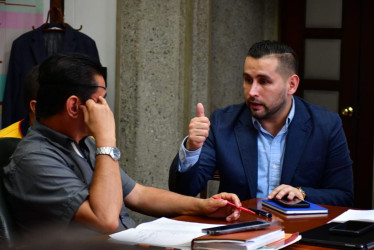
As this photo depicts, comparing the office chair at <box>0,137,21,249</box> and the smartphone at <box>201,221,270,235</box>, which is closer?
the smartphone at <box>201,221,270,235</box>

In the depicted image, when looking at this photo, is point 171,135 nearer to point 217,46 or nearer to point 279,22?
point 217,46

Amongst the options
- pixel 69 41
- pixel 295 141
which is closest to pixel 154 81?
pixel 69 41

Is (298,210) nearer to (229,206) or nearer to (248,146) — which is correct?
(229,206)

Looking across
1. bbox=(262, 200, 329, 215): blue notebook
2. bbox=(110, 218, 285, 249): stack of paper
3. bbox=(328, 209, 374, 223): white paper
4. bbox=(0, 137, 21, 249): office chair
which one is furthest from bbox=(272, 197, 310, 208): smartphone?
bbox=(0, 137, 21, 249): office chair

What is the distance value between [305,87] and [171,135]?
1.70 m

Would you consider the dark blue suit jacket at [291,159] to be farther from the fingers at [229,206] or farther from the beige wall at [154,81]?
the beige wall at [154,81]

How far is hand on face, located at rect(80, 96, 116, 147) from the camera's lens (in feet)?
5.39

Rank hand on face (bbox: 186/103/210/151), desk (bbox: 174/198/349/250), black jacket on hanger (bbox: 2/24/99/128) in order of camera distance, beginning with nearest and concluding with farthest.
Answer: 1. desk (bbox: 174/198/349/250)
2. hand on face (bbox: 186/103/210/151)
3. black jacket on hanger (bbox: 2/24/99/128)

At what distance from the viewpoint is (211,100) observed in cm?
478

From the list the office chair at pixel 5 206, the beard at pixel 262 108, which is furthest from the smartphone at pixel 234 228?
the beard at pixel 262 108

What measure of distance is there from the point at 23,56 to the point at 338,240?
3.11 meters

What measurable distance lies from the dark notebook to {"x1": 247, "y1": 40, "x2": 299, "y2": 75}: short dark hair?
122cm

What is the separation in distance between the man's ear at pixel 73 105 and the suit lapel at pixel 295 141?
106cm

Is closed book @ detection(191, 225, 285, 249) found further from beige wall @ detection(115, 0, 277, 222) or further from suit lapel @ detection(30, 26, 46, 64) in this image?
suit lapel @ detection(30, 26, 46, 64)
